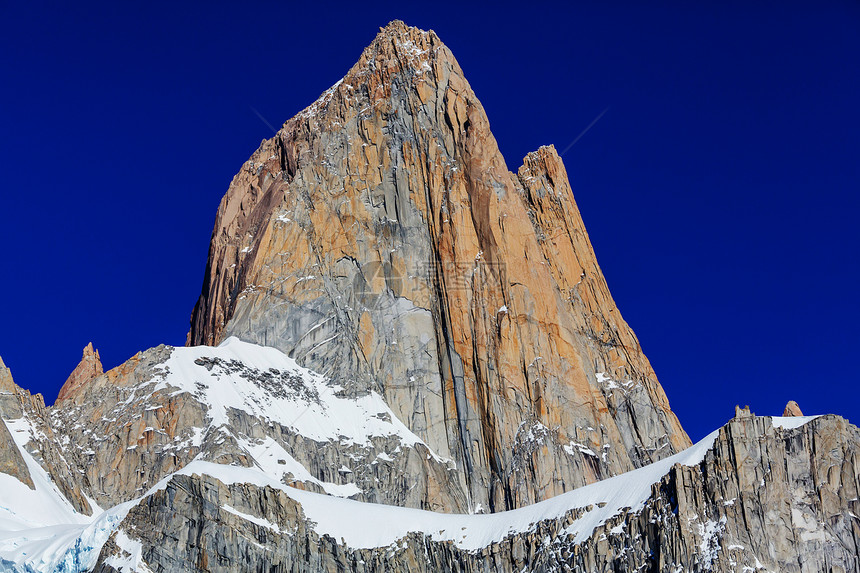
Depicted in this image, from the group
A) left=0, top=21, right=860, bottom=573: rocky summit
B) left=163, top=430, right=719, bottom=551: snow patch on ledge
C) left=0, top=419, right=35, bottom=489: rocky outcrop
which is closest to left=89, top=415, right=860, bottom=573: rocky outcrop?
left=0, top=21, right=860, bottom=573: rocky summit

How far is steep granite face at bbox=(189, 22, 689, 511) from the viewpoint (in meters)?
167

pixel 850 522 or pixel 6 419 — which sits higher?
pixel 6 419

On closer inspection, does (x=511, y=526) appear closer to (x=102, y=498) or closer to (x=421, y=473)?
(x=421, y=473)

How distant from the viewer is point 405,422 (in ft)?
554

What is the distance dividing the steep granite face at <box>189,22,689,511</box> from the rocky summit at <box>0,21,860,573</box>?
31cm

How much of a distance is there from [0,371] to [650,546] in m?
74.9

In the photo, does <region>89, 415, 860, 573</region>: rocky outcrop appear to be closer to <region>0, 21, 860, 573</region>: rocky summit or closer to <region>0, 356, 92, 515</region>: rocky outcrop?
<region>0, 21, 860, 573</region>: rocky summit

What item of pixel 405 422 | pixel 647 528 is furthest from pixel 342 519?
pixel 405 422

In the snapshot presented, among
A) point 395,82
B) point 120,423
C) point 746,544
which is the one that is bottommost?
point 746,544

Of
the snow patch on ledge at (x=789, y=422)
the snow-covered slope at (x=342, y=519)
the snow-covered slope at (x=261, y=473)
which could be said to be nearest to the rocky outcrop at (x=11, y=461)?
the snow-covered slope at (x=261, y=473)

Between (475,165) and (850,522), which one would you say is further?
(475,165)

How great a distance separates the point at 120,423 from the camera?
150125 millimetres

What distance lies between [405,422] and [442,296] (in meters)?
19.8

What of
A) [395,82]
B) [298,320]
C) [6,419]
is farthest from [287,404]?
[395,82]
